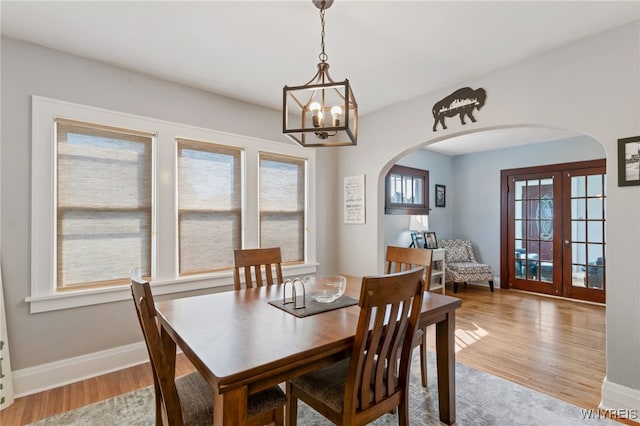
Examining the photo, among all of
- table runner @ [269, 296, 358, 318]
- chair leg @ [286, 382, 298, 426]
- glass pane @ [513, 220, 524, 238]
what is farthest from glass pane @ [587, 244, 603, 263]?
chair leg @ [286, 382, 298, 426]

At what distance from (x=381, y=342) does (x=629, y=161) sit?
2.12 m

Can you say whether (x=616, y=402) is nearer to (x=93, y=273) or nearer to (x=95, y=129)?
(x=93, y=273)

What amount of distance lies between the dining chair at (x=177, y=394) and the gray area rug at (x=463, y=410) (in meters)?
0.70

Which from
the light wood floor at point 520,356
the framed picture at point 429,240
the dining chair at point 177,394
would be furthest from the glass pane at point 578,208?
the dining chair at point 177,394

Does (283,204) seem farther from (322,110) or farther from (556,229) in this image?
(556,229)

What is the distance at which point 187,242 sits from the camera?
121 inches

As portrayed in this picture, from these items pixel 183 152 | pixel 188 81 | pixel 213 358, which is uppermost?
pixel 188 81

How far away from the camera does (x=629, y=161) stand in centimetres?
204

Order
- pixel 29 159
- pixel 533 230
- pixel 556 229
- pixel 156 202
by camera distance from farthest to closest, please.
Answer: pixel 533 230, pixel 556 229, pixel 156 202, pixel 29 159

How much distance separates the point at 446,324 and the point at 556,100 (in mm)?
1974

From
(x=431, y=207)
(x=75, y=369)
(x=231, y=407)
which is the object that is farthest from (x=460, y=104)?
(x=75, y=369)

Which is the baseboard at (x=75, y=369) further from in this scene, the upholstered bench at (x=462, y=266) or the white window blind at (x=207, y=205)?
the upholstered bench at (x=462, y=266)

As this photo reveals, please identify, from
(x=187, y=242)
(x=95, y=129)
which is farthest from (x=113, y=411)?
(x=95, y=129)

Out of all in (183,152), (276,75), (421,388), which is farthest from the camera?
(183,152)
